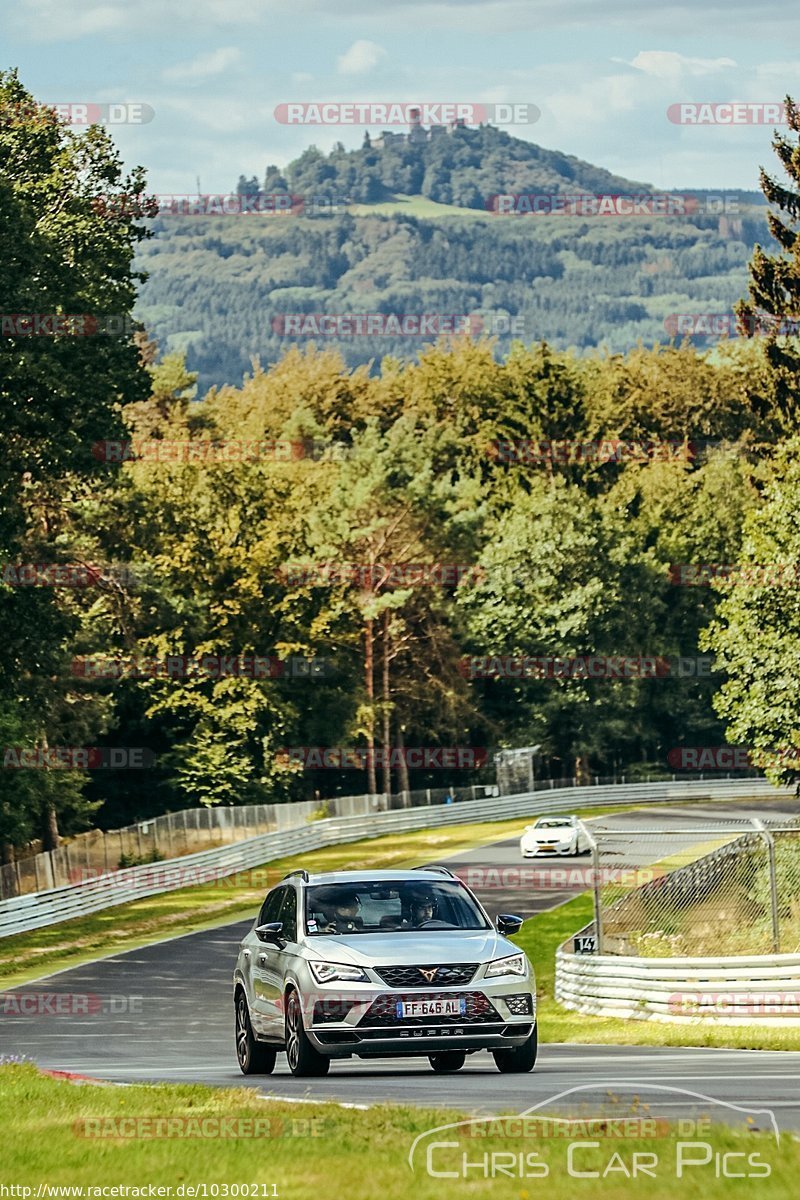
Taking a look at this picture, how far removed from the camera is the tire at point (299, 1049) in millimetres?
14758

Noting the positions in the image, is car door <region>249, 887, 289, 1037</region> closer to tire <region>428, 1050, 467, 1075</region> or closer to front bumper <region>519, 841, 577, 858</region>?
tire <region>428, 1050, 467, 1075</region>

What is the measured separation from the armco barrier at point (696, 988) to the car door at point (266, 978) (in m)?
7.15

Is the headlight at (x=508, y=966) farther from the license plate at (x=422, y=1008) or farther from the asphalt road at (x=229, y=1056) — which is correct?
the asphalt road at (x=229, y=1056)

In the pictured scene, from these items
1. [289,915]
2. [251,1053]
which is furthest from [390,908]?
A: [251,1053]

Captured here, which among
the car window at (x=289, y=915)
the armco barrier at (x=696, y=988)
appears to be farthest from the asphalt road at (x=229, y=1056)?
the armco barrier at (x=696, y=988)

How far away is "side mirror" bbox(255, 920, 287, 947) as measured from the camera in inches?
623

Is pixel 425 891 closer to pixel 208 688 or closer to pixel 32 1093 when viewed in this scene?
pixel 32 1093

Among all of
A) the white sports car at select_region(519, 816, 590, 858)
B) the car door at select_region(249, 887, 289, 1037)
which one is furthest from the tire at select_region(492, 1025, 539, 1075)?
the white sports car at select_region(519, 816, 590, 858)

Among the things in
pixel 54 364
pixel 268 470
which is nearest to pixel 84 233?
pixel 54 364

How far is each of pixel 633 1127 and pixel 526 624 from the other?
271 feet

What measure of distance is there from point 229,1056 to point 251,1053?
5225 millimetres

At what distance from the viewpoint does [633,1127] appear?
956cm

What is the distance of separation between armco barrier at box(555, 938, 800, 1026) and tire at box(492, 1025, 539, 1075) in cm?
691

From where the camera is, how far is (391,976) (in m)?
14.5
